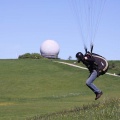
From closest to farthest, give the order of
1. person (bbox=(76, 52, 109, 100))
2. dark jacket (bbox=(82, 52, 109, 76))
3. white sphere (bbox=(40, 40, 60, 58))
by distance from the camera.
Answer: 1. person (bbox=(76, 52, 109, 100))
2. dark jacket (bbox=(82, 52, 109, 76))
3. white sphere (bbox=(40, 40, 60, 58))

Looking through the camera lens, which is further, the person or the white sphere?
the white sphere

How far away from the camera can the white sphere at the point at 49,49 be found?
84556 mm

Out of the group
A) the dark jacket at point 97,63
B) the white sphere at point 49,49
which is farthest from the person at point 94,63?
the white sphere at point 49,49

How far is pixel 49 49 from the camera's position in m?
84.2

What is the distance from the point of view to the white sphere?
8456 centimetres

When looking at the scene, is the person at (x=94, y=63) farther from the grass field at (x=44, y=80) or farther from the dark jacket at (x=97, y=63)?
the grass field at (x=44, y=80)

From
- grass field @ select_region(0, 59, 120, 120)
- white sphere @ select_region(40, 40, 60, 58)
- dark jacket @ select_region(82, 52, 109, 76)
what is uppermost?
dark jacket @ select_region(82, 52, 109, 76)

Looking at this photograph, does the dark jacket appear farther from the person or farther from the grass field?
the grass field

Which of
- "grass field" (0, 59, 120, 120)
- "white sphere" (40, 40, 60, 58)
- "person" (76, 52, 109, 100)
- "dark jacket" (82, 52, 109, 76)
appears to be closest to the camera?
"person" (76, 52, 109, 100)

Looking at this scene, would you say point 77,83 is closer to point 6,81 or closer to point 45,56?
point 6,81

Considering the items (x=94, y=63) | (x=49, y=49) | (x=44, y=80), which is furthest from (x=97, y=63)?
(x=49, y=49)

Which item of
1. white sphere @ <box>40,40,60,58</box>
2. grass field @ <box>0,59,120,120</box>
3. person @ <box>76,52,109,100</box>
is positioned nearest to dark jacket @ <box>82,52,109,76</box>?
person @ <box>76,52,109,100</box>

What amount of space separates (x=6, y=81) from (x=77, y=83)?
906cm

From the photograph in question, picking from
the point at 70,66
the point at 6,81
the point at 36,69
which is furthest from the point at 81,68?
the point at 6,81
